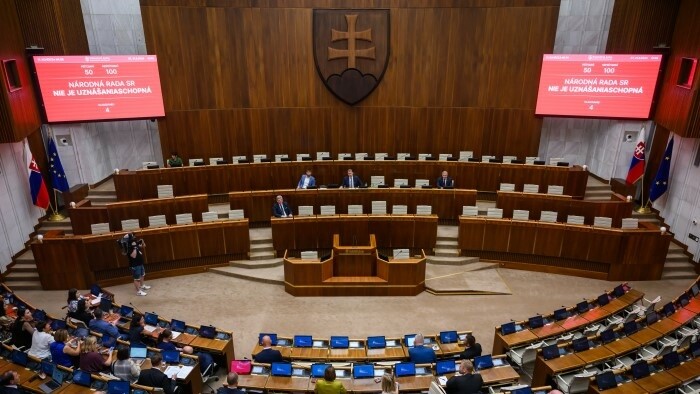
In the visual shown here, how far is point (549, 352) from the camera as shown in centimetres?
676

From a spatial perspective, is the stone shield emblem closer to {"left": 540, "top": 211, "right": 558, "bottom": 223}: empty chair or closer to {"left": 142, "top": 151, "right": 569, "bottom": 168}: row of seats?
{"left": 142, "top": 151, "right": 569, "bottom": 168}: row of seats

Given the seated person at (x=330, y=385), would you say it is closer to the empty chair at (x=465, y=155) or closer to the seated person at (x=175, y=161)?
the seated person at (x=175, y=161)

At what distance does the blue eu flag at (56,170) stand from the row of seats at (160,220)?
2466 millimetres

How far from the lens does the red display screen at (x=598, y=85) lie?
1233 centimetres

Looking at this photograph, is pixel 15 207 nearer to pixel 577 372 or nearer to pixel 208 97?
pixel 208 97

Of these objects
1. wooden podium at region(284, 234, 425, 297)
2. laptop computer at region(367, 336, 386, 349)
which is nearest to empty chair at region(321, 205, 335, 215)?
wooden podium at region(284, 234, 425, 297)

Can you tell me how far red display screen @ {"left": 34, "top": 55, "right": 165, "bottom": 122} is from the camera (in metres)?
11.8

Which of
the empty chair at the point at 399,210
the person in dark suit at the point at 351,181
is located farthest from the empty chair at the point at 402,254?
the person in dark suit at the point at 351,181

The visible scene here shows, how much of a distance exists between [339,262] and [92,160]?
27.6 feet

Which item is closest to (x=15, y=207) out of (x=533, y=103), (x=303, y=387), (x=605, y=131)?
(x=303, y=387)

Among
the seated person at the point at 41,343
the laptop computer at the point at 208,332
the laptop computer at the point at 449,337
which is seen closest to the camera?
the seated person at the point at 41,343

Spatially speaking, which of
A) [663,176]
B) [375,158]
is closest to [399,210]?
[375,158]

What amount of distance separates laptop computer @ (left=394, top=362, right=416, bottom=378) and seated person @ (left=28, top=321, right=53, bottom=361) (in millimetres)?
5047

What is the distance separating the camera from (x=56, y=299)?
9.68 metres
